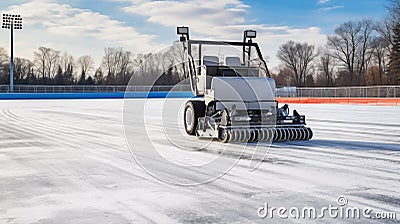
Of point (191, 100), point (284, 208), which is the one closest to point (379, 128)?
point (191, 100)

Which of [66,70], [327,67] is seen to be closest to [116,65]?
[66,70]

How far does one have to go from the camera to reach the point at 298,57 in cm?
8138

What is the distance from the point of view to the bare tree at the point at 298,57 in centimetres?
7894

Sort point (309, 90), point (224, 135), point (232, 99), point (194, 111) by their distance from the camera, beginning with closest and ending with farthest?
point (224, 135), point (232, 99), point (194, 111), point (309, 90)

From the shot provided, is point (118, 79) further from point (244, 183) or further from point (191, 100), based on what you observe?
point (244, 183)

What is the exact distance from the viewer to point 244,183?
5.69 metres

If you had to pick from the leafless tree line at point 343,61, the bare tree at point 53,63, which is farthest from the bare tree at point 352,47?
the bare tree at point 53,63

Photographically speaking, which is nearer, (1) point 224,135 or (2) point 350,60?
(1) point 224,135

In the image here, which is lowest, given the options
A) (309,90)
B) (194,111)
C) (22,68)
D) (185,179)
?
(185,179)

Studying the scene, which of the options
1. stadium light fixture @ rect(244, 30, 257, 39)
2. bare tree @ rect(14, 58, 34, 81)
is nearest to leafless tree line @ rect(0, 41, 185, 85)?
bare tree @ rect(14, 58, 34, 81)

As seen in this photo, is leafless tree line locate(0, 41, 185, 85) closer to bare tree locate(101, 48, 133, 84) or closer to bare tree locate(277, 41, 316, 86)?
bare tree locate(101, 48, 133, 84)

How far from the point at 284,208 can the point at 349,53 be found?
71.8 metres

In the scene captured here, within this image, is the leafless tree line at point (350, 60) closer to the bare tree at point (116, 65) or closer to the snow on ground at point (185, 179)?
the bare tree at point (116, 65)

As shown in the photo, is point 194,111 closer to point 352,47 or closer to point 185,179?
point 185,179
